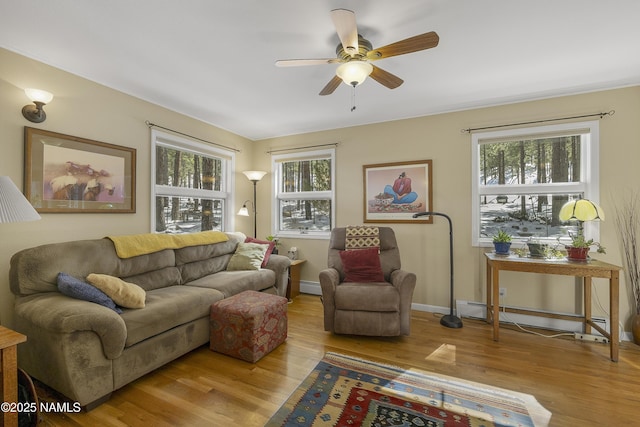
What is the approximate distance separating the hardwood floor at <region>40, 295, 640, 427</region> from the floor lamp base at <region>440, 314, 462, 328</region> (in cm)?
9

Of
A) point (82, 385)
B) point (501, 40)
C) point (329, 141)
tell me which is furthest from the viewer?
point (329, 141)

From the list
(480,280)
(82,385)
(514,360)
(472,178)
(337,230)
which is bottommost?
(514,360)

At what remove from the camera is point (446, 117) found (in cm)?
343

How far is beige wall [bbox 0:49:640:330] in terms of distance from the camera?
7.27 feet

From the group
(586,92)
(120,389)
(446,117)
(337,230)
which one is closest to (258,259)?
(337,230)

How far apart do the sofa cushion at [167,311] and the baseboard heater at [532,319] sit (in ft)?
9.04

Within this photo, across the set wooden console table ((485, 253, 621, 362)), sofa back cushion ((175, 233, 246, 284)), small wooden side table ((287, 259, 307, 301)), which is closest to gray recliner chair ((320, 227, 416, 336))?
wooden console table ((485, 253, 621, 362))

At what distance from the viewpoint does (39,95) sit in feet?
7.16

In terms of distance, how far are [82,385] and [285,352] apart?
1376 mm

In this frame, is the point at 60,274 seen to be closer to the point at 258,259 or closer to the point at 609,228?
the point at 258,259

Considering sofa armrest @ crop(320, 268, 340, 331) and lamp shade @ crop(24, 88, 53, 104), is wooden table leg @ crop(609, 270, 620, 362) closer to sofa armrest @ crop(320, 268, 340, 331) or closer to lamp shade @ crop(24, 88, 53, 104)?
sofa armrest @ crop(320, 268, 340, 331)

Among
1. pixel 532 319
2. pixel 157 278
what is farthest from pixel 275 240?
pixel 532 319

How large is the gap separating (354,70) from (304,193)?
8.41 ft

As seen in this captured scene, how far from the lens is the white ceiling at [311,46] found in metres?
1.75
